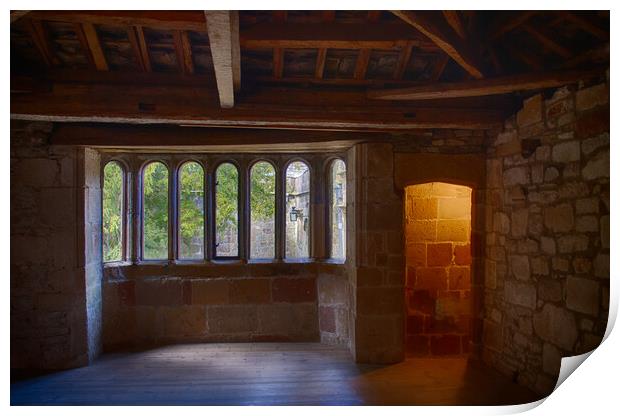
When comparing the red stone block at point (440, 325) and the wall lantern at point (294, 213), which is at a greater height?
the wall lantern at point (294, 213)

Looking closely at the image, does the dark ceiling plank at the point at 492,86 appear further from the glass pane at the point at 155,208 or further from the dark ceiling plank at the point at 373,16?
the glass pane at the point at 155,208

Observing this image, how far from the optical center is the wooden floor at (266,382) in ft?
11.8

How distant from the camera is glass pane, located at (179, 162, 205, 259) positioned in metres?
5.57

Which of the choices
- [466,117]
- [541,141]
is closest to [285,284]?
[466,117]

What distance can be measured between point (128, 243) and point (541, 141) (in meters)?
4.73

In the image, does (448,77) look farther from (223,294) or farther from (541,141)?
(223,294)

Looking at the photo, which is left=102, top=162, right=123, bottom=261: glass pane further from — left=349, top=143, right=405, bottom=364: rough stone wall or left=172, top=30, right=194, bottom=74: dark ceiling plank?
left=349, top=143, right=405, bottom=364: rough stone wall

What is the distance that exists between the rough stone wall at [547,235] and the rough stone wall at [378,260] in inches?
35.4

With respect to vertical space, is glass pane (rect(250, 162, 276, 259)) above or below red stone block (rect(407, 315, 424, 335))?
above

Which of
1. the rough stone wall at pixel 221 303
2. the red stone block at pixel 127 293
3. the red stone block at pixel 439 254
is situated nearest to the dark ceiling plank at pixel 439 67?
the red stone block at pixel 439 254

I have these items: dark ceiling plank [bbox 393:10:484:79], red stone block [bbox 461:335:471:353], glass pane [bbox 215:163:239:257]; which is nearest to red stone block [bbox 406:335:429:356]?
red stone block [bbox 461:335:471:353]

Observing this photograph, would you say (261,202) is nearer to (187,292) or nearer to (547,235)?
(187,292)

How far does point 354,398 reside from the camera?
3639 millimetres

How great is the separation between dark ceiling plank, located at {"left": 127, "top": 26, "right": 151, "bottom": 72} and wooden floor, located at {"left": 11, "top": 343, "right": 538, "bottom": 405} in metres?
2.76
